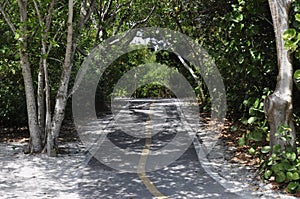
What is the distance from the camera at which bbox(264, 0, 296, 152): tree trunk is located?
5.94 meters

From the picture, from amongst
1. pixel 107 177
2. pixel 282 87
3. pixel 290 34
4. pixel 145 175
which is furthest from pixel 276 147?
pixel 107 177

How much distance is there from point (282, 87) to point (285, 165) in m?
1.21

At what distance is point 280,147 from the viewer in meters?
5.79

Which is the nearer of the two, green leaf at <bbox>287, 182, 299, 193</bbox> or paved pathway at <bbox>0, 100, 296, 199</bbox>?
green leaf at <bbox>287, 182, 299, 193</bbox>

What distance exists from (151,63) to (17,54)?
19.6 metres

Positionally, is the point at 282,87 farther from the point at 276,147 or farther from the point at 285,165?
the point at 285,165

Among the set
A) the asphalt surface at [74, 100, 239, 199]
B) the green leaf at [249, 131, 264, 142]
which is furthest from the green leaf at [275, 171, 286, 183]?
the green leaf at [249, 131, 264, 142]

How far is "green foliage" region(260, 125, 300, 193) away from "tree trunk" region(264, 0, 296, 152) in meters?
0.19

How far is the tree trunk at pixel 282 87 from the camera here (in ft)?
19.5

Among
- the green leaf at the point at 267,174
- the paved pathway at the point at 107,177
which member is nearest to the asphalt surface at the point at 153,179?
the paved pathway at the point at 107,177

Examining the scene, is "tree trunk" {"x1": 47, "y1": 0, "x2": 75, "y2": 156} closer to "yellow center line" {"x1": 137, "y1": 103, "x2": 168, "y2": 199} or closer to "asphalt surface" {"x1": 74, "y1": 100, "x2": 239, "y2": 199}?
"asphalt surface" {"x1": 74, "y1": 100, "x2": 239, "y2": 199}

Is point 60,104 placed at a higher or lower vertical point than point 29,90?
lower

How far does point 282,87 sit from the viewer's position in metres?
5.99

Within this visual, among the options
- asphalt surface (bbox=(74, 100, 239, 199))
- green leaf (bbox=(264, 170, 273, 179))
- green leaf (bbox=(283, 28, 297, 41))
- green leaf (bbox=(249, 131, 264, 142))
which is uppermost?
green leaf (bbox=(283, 28, 297, 41))
